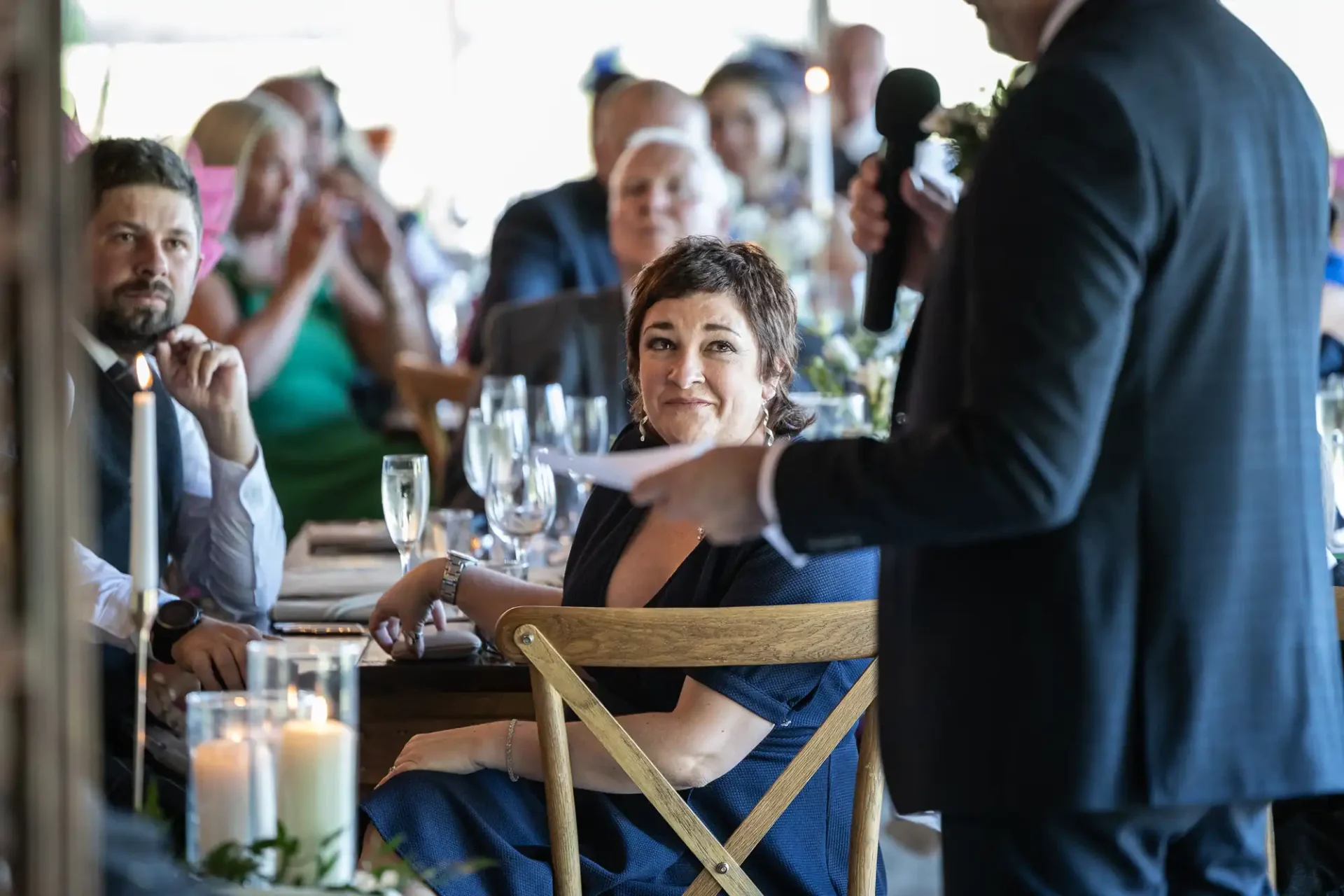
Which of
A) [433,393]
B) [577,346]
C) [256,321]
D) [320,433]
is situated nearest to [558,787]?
[577,346]

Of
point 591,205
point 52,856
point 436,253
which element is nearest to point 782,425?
point 52,856

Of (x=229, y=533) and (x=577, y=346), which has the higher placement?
(x=577, y=346)

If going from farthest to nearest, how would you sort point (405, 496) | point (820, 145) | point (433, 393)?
point (820, 145)
point (433, 393)
point (405, 496)

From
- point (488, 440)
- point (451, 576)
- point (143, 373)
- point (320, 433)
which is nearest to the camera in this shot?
point (143, 373)

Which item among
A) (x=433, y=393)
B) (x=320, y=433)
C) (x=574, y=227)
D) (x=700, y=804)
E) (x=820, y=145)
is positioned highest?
(x=820, y=145)

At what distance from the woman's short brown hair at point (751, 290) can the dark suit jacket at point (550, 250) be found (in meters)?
2.99

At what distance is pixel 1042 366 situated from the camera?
112 centimetres

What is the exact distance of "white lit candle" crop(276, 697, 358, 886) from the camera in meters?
1.16

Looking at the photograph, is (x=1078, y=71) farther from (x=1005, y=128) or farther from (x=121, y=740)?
(x=121, y=740)

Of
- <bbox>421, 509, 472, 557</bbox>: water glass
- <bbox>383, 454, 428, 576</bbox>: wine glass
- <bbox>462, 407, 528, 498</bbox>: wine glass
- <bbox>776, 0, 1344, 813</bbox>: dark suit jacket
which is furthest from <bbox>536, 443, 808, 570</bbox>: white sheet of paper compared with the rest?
<bbox>421, 509, 472, 557</bbox>: water glass

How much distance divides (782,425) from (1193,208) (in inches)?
45.2

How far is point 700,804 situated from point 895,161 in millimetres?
780

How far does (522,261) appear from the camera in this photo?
545 centimetres

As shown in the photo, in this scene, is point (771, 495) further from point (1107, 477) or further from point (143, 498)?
point (143, 498)
